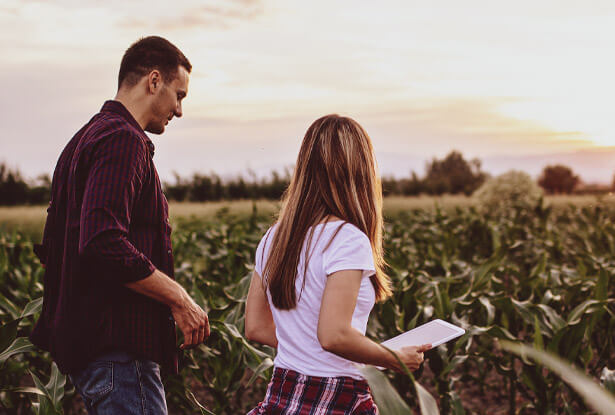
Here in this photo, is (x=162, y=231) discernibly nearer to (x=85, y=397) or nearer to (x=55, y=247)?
(x=55, y=247)

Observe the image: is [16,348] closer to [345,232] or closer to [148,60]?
[148,60]

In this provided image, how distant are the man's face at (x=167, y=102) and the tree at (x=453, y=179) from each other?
1878 cm

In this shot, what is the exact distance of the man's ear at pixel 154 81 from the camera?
77.6 inches

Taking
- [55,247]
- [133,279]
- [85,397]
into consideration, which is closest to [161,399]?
[85,397]

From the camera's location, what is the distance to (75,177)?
5.79 feet

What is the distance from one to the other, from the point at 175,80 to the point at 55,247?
25.5 inches

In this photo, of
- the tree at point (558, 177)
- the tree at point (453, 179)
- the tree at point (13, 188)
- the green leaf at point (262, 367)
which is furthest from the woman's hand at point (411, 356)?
the tree at point (558, 177)

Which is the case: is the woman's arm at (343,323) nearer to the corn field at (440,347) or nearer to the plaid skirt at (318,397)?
the plaid skirt at (318,397)

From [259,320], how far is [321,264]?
0.38m

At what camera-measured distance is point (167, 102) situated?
2.01m

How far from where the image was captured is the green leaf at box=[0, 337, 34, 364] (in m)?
2.29

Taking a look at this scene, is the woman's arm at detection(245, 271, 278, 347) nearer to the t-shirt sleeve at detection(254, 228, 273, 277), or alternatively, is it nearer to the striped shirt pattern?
the t-shirt sleeve at detection(254, 228, 273, 277)

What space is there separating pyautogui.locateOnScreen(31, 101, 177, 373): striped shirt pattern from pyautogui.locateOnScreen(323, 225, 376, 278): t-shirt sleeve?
0.52 metres

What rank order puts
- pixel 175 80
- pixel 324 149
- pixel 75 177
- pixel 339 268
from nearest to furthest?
pixel 339 268, pixel 324 149, pixel 75 177, pixel 175 80
